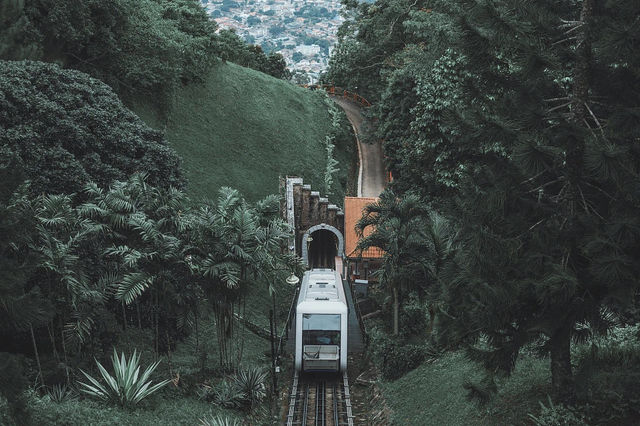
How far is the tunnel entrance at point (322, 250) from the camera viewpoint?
1686 inches

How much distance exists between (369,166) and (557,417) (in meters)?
38.4

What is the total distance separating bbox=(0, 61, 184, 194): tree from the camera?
19.0m

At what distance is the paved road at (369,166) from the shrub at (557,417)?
105ft

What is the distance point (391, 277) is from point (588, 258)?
1196 centimetres

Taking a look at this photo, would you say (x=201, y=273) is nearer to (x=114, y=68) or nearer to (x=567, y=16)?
(x=567, y=16)

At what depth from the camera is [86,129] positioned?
20.8m

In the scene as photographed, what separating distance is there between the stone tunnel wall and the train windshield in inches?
646

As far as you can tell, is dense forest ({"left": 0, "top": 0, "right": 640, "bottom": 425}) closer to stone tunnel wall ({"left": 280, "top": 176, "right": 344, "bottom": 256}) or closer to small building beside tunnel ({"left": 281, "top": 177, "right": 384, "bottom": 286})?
small building beside tunnel ({"left": 281, "top": 177, "right": 384, "bottom": 286})

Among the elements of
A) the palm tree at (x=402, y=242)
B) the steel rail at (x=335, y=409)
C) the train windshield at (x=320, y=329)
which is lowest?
the steel rail at (x=335, y=409)

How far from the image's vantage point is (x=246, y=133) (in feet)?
144

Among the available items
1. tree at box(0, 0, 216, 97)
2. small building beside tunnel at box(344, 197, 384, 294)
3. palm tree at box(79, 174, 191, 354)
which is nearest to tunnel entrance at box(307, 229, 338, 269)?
small building beside tunnel at box(344, 197, 384, 294)

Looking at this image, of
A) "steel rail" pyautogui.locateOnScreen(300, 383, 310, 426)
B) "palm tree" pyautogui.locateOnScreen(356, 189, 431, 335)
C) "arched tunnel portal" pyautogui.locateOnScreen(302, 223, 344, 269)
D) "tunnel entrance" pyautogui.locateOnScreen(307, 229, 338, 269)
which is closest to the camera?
"steel rail" pyautogui.locateOnScreen(300, 383, 310, 426)

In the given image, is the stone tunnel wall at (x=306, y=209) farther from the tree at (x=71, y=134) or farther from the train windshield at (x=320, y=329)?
the train windshield at (x=320, y=329)

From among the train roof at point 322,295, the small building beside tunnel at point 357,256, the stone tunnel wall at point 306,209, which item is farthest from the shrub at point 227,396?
the stone tunnel wall at point 306,209
